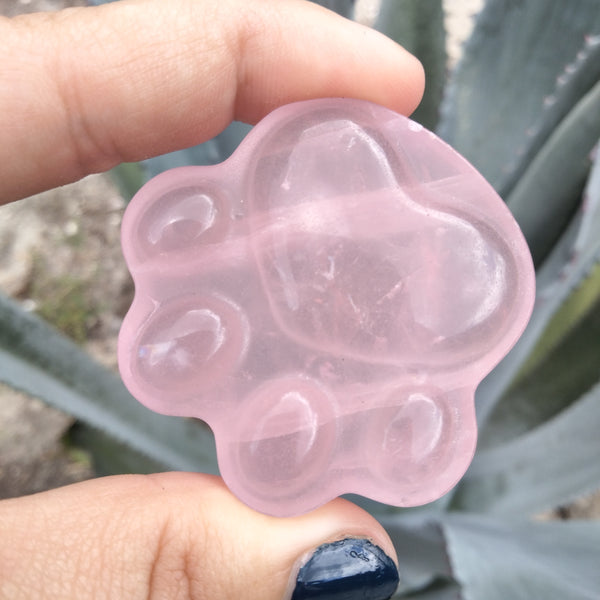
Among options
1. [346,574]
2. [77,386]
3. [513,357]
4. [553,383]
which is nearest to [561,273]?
[513,357]

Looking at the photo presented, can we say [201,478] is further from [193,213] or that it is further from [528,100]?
[528,100]

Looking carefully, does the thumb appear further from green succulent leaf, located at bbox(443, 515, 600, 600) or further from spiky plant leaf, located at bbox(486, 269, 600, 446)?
spiky plant leaf, located at bbox(486, 269, 600, 446)

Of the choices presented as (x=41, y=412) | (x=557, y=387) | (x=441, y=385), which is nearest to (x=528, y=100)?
Result: (x=557, y=387)

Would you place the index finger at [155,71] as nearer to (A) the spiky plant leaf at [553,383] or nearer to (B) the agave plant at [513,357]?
(B) the agave plant at [513,357]

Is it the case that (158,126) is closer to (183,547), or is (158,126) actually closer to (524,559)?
(183,547)

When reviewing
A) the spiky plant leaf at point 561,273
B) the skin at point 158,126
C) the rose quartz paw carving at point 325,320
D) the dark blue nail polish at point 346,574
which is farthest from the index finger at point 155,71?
the dark blue nail polish at point 346,574

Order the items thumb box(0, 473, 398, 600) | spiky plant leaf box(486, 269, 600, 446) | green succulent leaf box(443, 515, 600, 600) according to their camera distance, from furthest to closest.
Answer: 1. spiky plant leaf box(486, 269, 600, 446)
2. green succulent leaf box(443, 515, 600, 600)
3. thumb box(0, 473, 398, 600)

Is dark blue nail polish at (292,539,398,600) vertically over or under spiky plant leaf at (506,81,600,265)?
under

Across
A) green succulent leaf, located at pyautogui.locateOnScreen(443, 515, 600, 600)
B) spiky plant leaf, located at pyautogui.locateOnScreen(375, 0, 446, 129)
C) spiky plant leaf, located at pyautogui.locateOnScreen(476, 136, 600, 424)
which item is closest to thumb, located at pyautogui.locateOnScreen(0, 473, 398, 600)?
green succulent leaf, located at pyautogui.locateOnScreen(443, 515, 600, 600)
